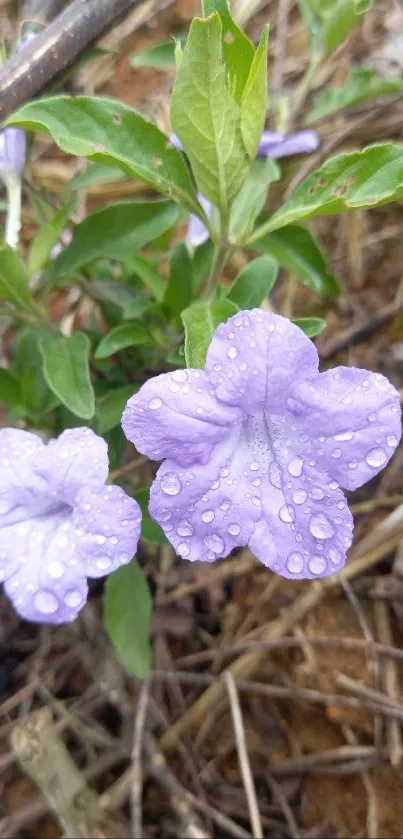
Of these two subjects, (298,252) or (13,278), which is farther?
(298,252)

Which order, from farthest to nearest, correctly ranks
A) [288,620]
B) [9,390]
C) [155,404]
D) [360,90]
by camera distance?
1. [360,90]
2. [288,620]
3. [9,390]
4. [155,404]

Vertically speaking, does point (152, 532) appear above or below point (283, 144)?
below

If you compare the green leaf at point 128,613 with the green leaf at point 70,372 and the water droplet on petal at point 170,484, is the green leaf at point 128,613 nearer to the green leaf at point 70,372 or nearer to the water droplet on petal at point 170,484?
the green leaf at point 70,372

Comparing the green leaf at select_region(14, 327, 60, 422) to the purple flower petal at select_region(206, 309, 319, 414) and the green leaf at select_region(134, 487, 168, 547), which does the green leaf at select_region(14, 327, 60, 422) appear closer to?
the green leaf at select_region(134, 487, 168, 547)

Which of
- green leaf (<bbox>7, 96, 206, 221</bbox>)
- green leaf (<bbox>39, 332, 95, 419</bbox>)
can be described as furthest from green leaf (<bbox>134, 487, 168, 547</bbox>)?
green leaf (<bbox>7, 96, 206, 221</bbox>)

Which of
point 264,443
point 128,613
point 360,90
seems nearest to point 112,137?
point 264,443

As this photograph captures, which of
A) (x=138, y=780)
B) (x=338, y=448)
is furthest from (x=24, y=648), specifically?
(x=338, y=448)

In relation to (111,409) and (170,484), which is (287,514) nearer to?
(170,484)
